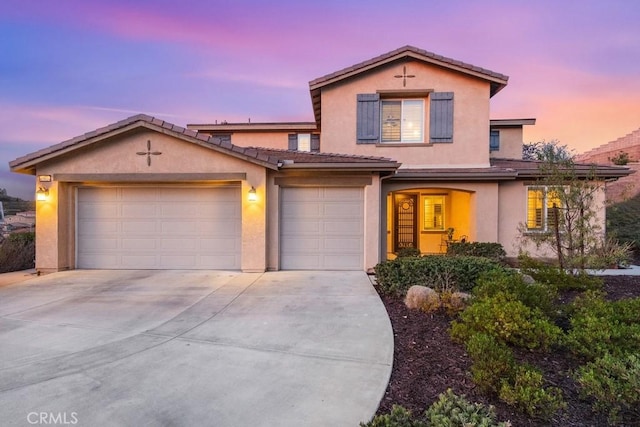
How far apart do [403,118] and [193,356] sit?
10008 mm

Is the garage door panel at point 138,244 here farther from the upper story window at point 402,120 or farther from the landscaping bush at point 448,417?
the landscaping bush at point 448,417

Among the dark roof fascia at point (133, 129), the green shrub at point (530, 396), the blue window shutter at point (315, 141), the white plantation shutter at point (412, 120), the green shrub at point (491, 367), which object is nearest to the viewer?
the green shrub at point (530, 396)

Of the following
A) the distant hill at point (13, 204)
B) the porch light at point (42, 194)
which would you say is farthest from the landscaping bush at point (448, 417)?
the distant hill at point (13, 204)

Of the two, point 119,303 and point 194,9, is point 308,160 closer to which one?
point 119,303

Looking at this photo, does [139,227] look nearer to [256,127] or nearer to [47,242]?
[47,242]

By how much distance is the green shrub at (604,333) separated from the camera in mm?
3443

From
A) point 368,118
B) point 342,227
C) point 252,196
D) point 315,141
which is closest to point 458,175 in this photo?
point 368,118

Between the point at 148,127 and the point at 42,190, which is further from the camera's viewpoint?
→ the point at 42,190

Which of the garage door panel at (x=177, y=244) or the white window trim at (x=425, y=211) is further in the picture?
the white window trim at (x=425, y=211)

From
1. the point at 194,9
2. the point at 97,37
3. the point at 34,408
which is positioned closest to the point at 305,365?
the point at 34,408

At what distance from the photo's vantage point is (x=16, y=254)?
9.45 meters

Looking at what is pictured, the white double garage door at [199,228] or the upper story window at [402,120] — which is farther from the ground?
the upper story window at [402,120]

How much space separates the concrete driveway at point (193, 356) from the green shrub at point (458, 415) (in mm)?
634

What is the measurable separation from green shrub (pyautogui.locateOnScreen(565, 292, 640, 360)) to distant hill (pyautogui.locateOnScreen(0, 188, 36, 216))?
27046 millimetres
